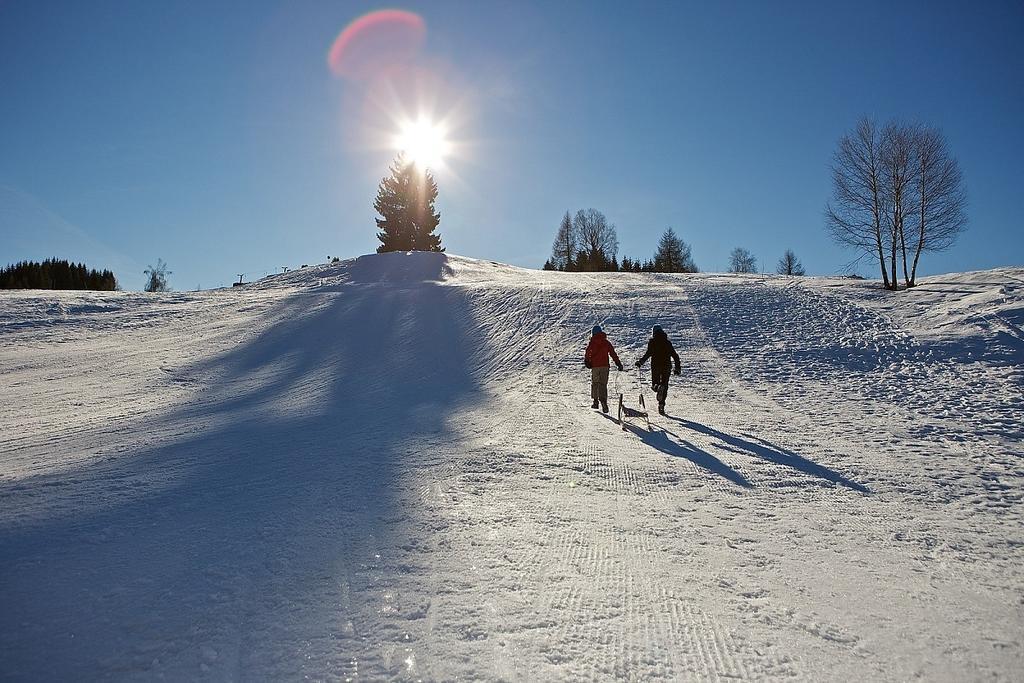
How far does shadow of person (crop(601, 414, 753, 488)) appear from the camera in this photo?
22.3 feet

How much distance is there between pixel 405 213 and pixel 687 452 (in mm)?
53354

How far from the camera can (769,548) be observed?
4.82 meters

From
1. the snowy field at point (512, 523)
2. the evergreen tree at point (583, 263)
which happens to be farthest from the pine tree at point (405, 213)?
the snowy field at point (512, 523)

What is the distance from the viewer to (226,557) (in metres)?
4.34

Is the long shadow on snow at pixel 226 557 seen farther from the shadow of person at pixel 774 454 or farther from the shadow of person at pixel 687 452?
the shadow of person at pixel 774 454

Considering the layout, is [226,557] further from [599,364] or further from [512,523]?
[599,364]

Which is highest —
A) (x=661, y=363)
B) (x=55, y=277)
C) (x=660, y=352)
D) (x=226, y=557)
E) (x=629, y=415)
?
(x=55, y=277)

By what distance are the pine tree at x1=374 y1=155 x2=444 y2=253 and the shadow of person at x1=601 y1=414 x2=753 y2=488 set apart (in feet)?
164

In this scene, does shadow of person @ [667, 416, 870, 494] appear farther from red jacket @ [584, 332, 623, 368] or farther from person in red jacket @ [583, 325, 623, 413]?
red jacket @ [584, 332, 623, 368]

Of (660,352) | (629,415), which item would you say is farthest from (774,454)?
(660,352)

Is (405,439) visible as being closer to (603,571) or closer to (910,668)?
(603,571)

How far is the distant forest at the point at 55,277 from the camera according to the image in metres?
51.1

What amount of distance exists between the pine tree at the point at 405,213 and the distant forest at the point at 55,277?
2738 cm

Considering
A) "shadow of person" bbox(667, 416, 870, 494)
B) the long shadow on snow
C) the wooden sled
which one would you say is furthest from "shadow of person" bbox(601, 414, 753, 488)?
the long shadow on snow
